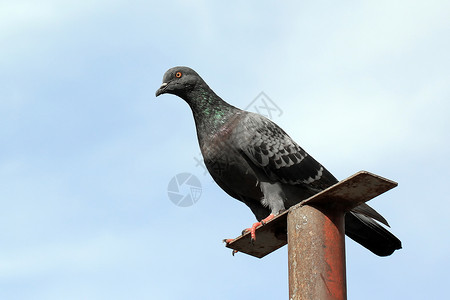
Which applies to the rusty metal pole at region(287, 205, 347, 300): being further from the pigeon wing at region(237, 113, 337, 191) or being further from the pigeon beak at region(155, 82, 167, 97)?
the pigeon beak at region(155, 82, 167, 97)

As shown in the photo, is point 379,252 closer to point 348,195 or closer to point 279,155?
point 279,155

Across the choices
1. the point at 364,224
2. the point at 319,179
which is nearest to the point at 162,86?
the point at 319,179

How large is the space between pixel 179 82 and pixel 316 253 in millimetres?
4464

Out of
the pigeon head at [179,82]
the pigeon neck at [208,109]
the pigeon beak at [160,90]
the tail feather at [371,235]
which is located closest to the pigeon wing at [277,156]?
the pigeon neck at [208,109]

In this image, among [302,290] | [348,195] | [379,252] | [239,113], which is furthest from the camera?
[239,113]

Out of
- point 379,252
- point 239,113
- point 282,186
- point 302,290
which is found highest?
point 239,113

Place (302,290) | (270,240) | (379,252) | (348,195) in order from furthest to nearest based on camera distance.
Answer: (379,252) → (270,240) → (348,195) → (302,290)

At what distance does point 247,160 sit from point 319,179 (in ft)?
3.17

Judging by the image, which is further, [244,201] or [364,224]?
[244,201]

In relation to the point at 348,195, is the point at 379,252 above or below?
above

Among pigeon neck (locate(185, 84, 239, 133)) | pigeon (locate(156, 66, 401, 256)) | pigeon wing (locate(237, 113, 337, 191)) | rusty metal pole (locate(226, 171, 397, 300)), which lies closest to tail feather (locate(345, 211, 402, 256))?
pigeon (locate(156, 66, 401, 256))

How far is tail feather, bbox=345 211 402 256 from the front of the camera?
7.79m

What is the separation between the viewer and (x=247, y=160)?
8031 millimetres

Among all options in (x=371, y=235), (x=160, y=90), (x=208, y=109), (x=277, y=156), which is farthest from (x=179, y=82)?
(x=371, y=235)
